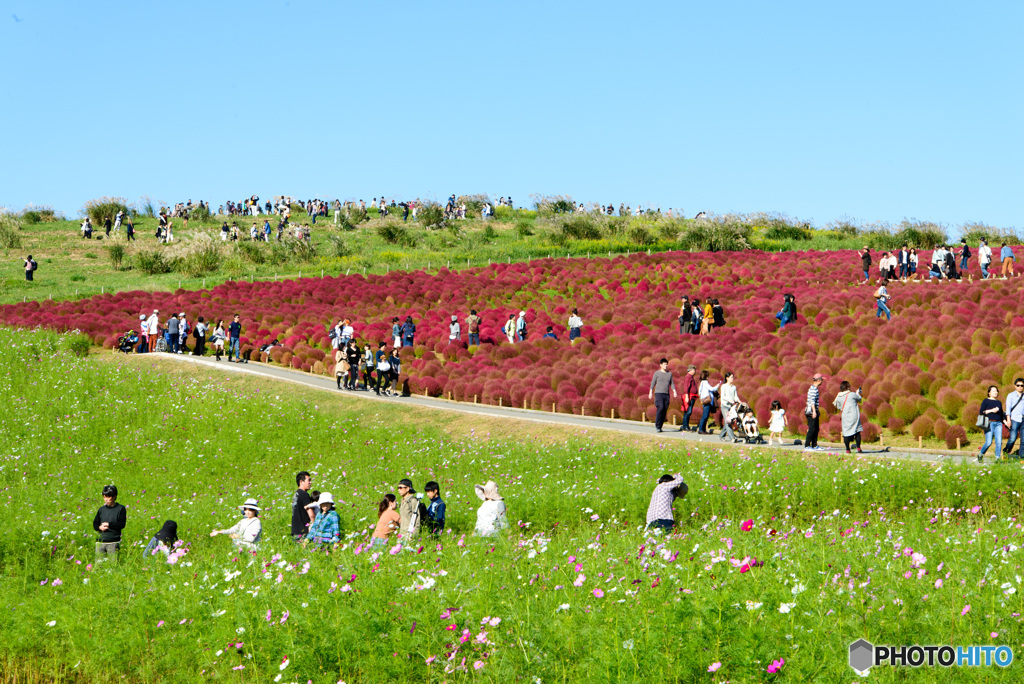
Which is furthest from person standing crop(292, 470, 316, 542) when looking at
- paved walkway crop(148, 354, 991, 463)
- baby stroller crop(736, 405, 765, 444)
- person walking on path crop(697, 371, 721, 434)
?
person walking on path crop(697, 371, 721, 434)

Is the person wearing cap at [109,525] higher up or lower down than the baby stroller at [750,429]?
lower down

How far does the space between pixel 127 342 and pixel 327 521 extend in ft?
86.4

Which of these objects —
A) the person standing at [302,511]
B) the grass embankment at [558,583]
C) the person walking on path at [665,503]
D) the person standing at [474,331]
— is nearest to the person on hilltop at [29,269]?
the person standing at [474,331]

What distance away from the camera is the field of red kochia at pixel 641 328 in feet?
79.0

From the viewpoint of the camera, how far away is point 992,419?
18.5m

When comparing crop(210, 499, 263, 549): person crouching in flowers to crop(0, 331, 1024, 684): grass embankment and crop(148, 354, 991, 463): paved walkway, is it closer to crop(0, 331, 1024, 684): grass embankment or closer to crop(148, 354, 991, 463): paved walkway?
crop(0, 331, 1024, 684): grass embankment

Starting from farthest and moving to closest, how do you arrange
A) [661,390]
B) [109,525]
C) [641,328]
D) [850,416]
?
[641,328]
[661,390]
[850,416]
[109,525]

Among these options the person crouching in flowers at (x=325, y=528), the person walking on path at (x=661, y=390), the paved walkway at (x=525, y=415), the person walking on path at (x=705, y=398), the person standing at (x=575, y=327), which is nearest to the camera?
the person crouching in flowers at (x=325, y=528)

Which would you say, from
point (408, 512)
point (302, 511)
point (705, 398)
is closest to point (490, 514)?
point (408, 512)

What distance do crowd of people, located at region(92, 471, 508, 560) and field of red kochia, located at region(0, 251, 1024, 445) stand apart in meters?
11.7

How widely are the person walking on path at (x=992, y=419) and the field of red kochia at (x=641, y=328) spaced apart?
7.18 feet

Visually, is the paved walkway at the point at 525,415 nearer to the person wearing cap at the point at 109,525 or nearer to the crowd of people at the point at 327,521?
the crowd of people at the point at 327,521

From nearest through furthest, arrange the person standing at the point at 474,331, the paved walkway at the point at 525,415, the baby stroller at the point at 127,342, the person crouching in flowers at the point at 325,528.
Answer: the person crouching in flowers at the point at 325,528 → the paved walkway at the point at 525,415 → the person standing at the point at 474,331 → the baby stroller at the point at 127,342

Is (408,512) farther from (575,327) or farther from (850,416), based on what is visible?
(575,327)
